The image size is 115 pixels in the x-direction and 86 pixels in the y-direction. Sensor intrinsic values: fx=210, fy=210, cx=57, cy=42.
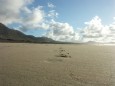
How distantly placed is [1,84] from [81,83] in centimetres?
197

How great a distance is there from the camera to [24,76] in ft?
19.5

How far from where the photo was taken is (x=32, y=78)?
573 cm

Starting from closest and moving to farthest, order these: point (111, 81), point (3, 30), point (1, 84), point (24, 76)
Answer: point (1, 84) < point (111, 81) < point (24, 76) < point (3, 30)

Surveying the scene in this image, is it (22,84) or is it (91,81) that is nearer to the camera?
(22,84)

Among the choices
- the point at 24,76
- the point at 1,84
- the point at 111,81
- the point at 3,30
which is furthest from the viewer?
the point at 3,30

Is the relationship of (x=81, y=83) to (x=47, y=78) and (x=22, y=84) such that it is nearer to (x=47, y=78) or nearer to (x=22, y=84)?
(x=47, y=78)

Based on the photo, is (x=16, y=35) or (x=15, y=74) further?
(x=16, y=35)

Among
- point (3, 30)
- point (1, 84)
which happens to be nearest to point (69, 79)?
point (1, 84)

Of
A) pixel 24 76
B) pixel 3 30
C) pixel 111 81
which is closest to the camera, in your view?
pixel 111 81

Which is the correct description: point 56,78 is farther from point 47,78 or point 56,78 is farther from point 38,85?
point 38,85

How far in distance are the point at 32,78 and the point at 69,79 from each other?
39.7 inches

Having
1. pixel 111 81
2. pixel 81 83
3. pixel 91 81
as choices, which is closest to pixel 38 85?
pixel 81 83

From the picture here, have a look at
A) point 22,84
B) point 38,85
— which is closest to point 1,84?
point 22,84

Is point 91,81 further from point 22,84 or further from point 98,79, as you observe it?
point 22,84
